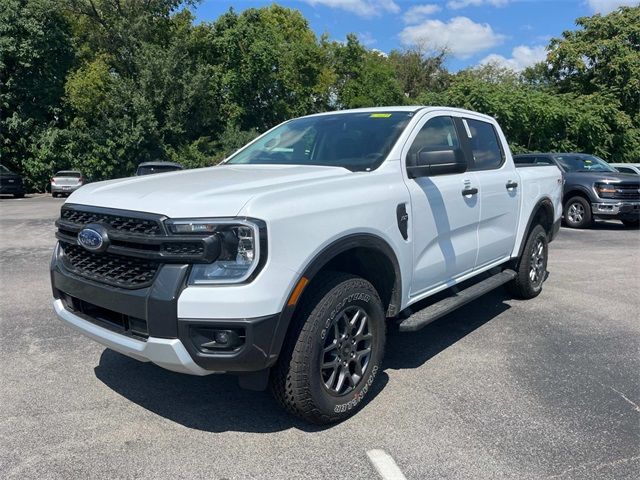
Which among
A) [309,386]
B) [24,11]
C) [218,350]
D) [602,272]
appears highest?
[24,11]

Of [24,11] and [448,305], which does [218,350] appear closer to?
[448,305]

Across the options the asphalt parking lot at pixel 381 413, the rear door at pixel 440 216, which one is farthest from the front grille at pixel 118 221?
the rear door at pixel 440 216

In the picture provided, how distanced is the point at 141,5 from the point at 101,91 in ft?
18.2

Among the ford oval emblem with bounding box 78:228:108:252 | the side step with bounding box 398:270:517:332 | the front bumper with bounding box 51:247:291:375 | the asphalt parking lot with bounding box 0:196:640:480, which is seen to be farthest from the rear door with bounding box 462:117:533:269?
the ford oval emblem with bounding box 78:228:108:252

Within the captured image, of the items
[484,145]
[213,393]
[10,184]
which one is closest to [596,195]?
[484,145]

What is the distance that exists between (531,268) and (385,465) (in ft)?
12.4

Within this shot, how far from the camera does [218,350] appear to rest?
109 inches

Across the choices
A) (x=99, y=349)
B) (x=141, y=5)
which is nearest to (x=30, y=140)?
(x=141, y=5)

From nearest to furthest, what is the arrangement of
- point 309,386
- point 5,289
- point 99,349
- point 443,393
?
point 309,386
point 443,393
point 99,349
point 5,289

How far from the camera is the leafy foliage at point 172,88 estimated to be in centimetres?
2709

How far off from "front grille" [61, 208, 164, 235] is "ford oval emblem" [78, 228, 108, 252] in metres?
0.07

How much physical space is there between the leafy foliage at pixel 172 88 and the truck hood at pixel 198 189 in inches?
891

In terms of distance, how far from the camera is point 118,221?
9.89 ft

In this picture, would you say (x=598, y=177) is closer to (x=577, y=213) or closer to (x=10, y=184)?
(x=577, y=213)
